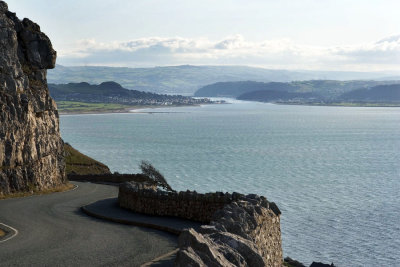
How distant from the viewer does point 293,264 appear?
1478 inches

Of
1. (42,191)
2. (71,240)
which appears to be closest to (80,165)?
(42,191)

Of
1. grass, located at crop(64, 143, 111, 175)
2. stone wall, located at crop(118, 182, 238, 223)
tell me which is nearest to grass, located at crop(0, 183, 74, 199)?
stone wall, located at crop(118, 182, 238, 223)

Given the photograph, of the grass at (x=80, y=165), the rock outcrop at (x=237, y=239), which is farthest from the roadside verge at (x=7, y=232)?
the grass at (x=80, y=165)

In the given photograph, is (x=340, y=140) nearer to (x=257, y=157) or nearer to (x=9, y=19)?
(x=257, y=157)

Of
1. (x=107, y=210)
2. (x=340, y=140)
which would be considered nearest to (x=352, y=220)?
(x=107, y=210)

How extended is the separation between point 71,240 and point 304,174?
75.3m

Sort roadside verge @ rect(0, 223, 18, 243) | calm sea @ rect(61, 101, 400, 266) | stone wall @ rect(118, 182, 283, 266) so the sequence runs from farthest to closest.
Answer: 1. calm sea @ rect(61, 101, 400, 266)
2. roadside verge @ rect(0, 223, 18, 243)
3. stone wall @ rect(118, 182, 283, 266)

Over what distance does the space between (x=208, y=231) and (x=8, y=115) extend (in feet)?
104

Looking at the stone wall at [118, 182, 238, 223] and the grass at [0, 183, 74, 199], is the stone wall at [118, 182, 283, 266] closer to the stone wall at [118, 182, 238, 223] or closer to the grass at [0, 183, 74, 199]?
the stone wall at [118, 182, 238, 223]

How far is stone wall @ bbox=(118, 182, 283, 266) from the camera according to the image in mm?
13857

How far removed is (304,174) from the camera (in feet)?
318

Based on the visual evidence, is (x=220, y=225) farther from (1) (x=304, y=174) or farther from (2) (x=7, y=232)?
(1) (x=304, y=174)

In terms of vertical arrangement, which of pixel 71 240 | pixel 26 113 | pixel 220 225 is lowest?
pixel 71 240

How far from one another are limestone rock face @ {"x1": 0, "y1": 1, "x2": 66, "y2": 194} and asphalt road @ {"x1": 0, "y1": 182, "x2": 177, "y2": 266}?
271 inches
